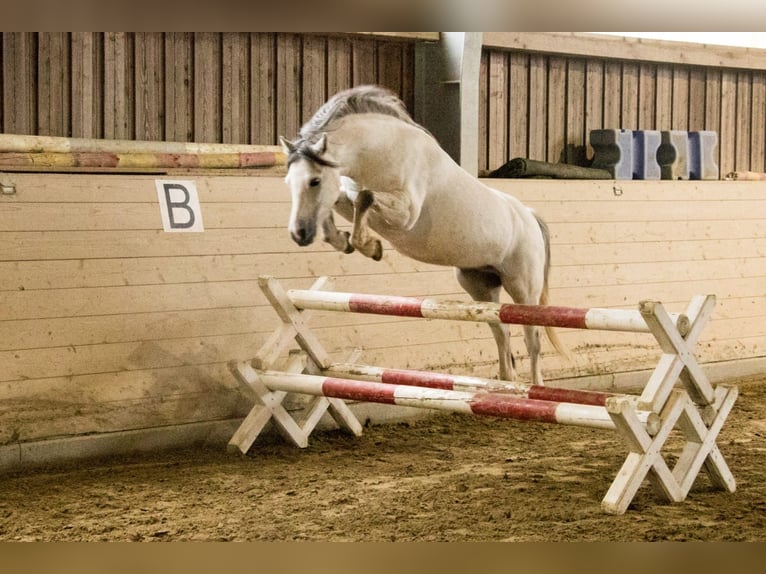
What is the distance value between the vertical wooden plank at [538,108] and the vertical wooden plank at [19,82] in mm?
2846

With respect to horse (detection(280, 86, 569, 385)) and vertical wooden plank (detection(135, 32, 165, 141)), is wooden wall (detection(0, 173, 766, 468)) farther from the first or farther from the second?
horse (detection(280, 86, 569, 385))

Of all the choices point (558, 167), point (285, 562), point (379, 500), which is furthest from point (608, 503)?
point (558, 167)

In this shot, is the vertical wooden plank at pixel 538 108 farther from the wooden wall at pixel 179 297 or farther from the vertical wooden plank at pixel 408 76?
the vertical wooden plank at pixel 408 76

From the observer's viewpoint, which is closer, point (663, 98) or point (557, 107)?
point (557, 107)

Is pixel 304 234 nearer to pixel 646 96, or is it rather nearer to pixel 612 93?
pixel 612 93

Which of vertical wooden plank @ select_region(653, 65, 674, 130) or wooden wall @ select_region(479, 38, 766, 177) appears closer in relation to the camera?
wooden wall @ select_region(479, 38, 766, 177)

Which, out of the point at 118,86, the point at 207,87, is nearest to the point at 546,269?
the point at 207,87

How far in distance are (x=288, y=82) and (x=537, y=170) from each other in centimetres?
143

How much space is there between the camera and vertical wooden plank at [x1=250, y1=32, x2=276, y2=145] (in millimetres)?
5168

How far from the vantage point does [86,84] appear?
4.73 metres

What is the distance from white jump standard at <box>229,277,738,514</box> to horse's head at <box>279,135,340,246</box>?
2.17 ft

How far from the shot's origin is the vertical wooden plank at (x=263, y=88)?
517 cm

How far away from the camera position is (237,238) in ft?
15.3

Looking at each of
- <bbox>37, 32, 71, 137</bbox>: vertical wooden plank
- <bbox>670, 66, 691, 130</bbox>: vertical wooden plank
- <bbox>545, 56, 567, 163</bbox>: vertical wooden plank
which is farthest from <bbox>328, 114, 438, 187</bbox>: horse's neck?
<bbox>670, 66, 691, 130</bbox>: vertical wooden plank
